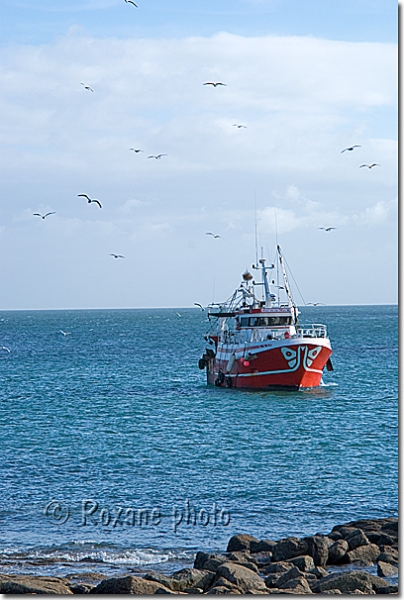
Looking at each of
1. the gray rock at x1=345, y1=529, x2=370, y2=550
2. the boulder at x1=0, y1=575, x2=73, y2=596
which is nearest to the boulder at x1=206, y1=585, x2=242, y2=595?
the boulder at x1=0, y1=575, x2=73, y2=596

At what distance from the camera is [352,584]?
1049cm

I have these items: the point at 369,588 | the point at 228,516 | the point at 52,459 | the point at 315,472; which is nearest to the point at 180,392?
the point at 52,459

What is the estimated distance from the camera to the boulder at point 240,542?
1355 centimetres

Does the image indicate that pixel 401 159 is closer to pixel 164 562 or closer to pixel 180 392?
pixel 164 562

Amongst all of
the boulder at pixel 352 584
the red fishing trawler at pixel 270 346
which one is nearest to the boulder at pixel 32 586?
the boulder at pixel 352 584

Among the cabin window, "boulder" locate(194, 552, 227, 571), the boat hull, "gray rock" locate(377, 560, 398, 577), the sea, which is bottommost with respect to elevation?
the sea

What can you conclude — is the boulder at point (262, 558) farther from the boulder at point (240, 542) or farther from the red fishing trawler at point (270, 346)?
the red fishing trawler at point (270, 346)

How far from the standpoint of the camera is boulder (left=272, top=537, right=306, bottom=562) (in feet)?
41.8

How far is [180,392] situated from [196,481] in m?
19.8

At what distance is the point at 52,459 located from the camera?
22.8 metres

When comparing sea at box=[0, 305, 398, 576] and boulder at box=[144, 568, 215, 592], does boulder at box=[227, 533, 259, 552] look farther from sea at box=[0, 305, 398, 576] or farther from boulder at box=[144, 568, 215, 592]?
boulder at box=[144, 568, 215, 592]

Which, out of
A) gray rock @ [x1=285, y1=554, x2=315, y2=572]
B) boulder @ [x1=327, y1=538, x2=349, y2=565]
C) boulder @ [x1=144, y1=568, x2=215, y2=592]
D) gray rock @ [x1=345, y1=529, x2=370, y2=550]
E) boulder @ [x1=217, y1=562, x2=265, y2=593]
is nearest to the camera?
boulder @ [x1=217, y1=562, x2=265, y2=593]

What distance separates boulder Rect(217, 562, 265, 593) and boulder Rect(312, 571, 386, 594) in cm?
79

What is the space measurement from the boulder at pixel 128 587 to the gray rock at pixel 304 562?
7.56 ft
